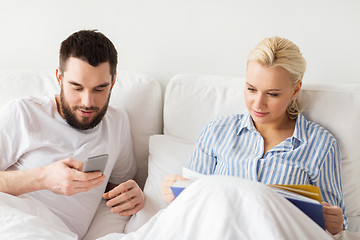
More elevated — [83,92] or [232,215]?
[83,92]

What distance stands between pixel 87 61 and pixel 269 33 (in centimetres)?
90

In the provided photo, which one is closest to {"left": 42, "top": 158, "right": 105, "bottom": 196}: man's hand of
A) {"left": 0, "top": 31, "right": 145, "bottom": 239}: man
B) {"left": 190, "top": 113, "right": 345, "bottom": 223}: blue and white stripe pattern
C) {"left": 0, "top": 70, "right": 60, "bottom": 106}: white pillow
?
{"left": 0, "top": 31, "right": 145, "bottom": 239}: man

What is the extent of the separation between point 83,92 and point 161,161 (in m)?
0.49

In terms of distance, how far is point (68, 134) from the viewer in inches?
70.9

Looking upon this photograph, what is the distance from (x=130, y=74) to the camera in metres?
2.13

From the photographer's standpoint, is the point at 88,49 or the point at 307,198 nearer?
the point at 307,198

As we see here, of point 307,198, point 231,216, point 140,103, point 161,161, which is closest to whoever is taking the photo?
point 231,216

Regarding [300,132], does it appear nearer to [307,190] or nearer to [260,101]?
[260,101]

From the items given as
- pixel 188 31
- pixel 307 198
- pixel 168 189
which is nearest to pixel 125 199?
pixel 168 189

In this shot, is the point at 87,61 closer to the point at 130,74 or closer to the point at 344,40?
the point at 130,74

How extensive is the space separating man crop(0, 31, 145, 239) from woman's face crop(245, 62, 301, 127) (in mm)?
584

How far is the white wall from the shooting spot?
2004mm

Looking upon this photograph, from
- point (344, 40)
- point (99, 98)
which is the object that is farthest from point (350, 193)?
point (99, 98)

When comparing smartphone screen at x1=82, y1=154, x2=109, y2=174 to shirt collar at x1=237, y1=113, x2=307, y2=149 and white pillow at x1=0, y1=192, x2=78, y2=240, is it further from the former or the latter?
shirt collar at x1=237, y1=113, x2=307, y2=149
